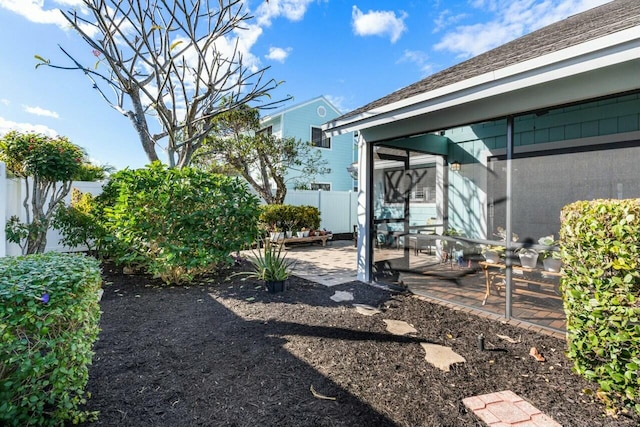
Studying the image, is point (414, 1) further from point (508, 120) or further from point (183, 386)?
point (183, 386)

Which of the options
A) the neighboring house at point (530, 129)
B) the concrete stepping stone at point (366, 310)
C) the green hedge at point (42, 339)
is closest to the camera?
the green hedge at point (42, 339)

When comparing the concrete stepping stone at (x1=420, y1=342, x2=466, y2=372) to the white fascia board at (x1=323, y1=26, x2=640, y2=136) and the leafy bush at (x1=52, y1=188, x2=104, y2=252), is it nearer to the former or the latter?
the white fascia board at (x1=323, y1=26, x2=640, y2=136)

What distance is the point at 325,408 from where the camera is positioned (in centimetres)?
214

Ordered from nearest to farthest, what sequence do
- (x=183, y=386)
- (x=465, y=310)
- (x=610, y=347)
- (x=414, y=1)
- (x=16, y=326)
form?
(x=16, y=326) < (x=610, y=347) < (x=183, y=386) < (x=465, y=310) < (x=414, y=1)

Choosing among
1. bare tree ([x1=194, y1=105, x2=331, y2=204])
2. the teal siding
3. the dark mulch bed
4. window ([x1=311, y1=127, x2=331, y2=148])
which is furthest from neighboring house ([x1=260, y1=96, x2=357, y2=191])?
the dark mulch bed

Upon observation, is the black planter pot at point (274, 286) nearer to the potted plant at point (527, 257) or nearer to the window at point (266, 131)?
the potted plant at point (527, 257)

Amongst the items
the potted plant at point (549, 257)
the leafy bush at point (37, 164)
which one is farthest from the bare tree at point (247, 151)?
the potted plant at point (549, 257)

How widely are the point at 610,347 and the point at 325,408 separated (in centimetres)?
196

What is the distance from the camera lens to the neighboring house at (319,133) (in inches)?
617

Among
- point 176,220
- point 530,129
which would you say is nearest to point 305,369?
point 176,220

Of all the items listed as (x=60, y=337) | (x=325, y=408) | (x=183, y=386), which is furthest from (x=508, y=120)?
(x=60, y=337)

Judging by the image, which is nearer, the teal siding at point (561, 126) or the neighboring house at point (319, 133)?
the teal siding at point (561, 126)

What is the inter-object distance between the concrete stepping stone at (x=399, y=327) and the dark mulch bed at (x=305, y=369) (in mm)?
104

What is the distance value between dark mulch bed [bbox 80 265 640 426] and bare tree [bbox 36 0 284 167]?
171 inches
